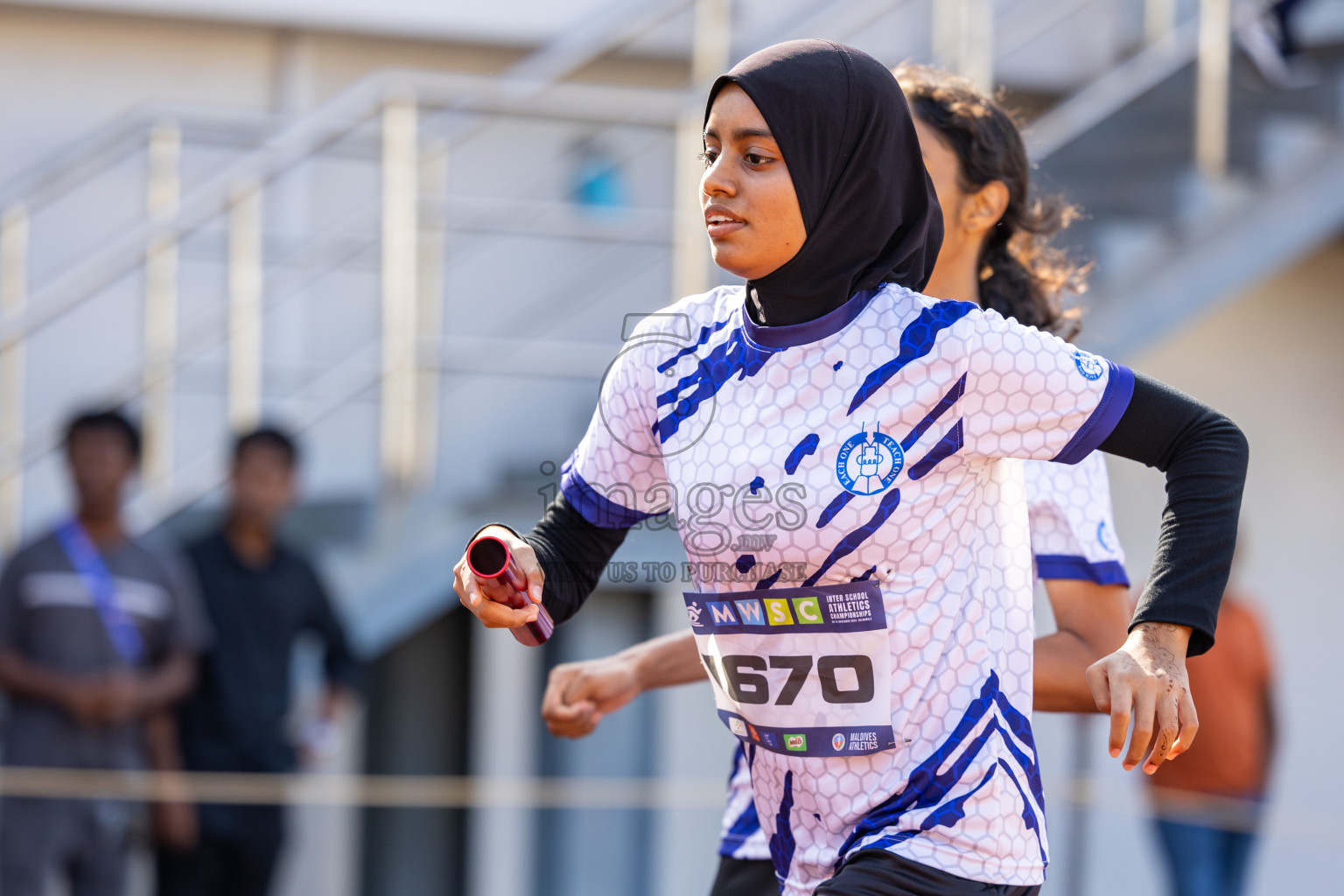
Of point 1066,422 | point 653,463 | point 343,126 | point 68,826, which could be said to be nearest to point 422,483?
point 343,126

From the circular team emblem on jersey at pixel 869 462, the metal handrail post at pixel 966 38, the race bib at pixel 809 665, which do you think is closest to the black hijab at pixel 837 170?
the circular team emblem on jersey at pixel 869 462

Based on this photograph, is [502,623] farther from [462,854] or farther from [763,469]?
[462,854]

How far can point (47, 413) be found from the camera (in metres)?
6.07

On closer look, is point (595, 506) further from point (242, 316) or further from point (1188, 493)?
point (242, 316)

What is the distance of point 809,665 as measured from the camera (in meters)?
1.47

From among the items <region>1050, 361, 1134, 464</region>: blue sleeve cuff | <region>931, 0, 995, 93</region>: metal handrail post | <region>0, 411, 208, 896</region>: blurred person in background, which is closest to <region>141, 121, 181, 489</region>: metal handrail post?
<region>0, 411, 208, 896</region>: blurred person in background

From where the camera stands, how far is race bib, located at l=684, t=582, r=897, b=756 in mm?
1449

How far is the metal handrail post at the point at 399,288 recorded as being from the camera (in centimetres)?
435

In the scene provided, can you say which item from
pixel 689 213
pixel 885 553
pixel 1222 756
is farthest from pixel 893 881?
pixel 689 213

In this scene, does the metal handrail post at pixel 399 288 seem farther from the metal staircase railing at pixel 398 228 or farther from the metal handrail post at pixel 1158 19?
the metal handrail post at pixel 1158 19

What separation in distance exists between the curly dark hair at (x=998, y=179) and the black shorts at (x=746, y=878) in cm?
70

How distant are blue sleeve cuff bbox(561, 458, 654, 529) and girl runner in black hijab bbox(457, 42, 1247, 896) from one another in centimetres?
15

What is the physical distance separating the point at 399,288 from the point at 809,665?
312 centimetres

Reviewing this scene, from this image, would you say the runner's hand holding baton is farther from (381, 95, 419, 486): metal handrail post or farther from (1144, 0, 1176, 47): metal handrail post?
(1144, 0, 1176, 47): metal handrail post
